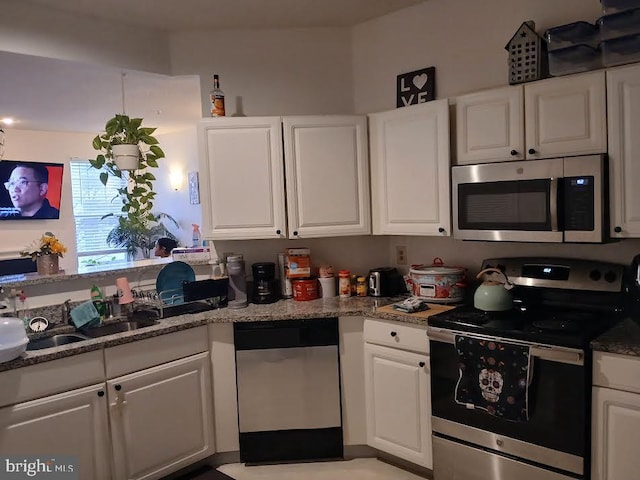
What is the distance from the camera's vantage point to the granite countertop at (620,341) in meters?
1.87

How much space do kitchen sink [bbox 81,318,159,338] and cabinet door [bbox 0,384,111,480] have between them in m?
0.39

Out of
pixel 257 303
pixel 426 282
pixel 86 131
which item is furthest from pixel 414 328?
pixel 86 131

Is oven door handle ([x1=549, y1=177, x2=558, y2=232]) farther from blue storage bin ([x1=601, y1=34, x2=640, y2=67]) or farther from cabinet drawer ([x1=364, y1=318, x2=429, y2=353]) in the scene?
cabinet drawer ([x1=364, y1=318, x2=429, y2=353])

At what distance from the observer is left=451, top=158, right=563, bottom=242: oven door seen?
2.25 metres

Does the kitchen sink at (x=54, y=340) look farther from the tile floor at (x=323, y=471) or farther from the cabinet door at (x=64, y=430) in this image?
the tile floor at (x=323, y=471)

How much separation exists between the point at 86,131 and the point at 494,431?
20.2 ft

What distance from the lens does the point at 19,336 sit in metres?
2.08

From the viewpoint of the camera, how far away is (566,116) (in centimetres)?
221

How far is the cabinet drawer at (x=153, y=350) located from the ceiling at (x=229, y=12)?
1.76 m

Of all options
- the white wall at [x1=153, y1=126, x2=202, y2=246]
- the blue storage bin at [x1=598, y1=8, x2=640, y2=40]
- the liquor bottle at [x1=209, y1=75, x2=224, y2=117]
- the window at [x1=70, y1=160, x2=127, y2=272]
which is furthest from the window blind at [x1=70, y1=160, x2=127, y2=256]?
the blue storage bin at [x1=598, y1=8, x2=640, y2=40]

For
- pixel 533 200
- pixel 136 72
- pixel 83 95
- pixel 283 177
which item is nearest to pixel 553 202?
pixel 533 200

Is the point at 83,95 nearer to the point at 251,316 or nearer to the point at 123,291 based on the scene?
the point at 123,291

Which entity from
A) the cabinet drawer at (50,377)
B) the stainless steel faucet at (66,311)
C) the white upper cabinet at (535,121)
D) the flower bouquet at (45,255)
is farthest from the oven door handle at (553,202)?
the flower bouquet at (45,255)

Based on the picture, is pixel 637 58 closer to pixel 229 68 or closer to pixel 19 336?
pixel 229 68
